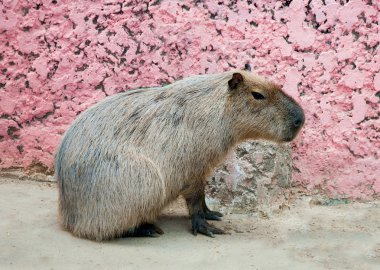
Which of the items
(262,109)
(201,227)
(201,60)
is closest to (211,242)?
(201,227)

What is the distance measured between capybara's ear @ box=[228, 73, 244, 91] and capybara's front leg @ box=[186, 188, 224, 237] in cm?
67

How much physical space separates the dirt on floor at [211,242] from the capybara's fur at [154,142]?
0.18 meters

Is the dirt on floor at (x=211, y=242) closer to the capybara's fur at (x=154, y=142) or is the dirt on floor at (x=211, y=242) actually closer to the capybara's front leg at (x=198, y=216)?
the capybara's front leg at (x=198, y=216)

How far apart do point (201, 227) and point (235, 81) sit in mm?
918

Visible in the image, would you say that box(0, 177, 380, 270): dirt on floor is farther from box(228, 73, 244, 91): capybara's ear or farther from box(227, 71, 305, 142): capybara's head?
box(228, 73, 244, 91): capybara's ear

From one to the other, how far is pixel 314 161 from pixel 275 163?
1.00 feet

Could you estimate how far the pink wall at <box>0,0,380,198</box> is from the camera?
15.3ft

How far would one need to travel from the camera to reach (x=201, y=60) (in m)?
4.77

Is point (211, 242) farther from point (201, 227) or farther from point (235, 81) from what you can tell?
point (235, 81)

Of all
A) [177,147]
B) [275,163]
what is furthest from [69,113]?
[275,163]

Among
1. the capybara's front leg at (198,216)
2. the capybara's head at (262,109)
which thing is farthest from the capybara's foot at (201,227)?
the capybara's head at (262,109)

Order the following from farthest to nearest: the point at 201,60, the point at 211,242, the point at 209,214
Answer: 1. the point at 201,60
2. the point at 209,214
3. the point at 211,242

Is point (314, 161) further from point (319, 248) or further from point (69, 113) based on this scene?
point (69, 113)

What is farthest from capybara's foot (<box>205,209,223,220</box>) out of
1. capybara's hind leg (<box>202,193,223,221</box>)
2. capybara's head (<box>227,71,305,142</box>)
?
capybara's head (<box>227,71,305,142</box>)
